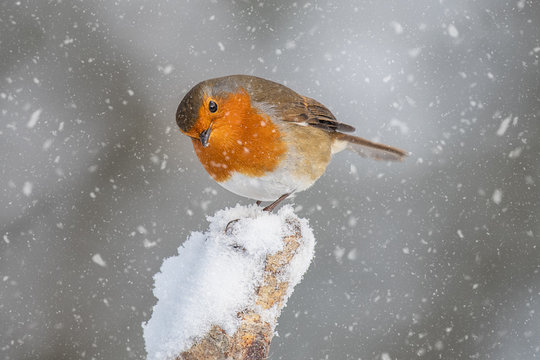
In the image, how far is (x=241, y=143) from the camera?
6.26 ft

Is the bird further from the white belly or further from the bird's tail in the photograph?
the bird's tail

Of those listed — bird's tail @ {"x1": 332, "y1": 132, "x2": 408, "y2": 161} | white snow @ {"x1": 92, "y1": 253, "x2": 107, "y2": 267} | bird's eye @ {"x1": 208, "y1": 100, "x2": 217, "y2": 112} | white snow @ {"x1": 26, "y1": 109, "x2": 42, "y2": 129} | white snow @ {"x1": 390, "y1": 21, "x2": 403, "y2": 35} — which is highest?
bird's eye @ {"x1": 208, "y1": 100, "x2": 217, "y2": 112}

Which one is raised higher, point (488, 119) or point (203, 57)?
point (203, 57)

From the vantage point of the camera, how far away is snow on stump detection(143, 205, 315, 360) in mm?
1411

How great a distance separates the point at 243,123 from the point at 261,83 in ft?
0.67

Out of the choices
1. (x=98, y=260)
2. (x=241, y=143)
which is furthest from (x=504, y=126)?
(x=241, y=143)

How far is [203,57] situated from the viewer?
11.6ft

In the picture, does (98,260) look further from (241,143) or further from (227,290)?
(227,290)

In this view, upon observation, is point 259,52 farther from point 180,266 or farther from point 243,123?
point 180,266

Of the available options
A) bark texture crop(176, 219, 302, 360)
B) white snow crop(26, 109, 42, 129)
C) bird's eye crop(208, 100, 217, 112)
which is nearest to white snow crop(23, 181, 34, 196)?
white snow crop(26, 109, 42, 129)

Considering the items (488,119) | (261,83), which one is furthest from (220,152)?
(488,119)

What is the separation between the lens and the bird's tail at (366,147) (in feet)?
7.63

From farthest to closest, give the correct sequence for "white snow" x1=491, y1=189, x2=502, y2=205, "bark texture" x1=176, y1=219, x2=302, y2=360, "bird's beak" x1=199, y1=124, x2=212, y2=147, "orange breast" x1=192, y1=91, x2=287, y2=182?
"white snow" x1=491, y1=189, x2=502, y2=205 < "orange breast" x1=192, y1=91, x2=287, y2=182 < "bird's beak" x1=199, y1=124, x2=212, y2=147 < "bark texture" x1=176, y1=219, x2=302, y2=360

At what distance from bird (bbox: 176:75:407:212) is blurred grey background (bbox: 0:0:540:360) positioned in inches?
58.3
